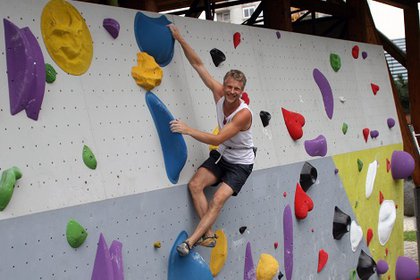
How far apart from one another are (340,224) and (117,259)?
3041 millimetres

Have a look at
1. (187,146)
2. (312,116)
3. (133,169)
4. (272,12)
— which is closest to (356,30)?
(272,12)

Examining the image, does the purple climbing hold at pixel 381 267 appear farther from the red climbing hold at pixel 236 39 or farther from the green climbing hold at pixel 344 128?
the red climbing hold at pixel 236 39

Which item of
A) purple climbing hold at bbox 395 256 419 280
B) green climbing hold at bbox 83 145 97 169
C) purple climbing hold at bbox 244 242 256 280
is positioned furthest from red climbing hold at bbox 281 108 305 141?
purple climbing hold at bbox 395 256 419 280

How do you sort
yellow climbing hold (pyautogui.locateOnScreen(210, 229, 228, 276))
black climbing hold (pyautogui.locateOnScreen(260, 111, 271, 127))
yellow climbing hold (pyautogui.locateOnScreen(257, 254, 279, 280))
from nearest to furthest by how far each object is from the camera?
yellow climbing hold (pyautogui.locateOnScreen(210, 229, 228, 276)) → yellow climbing hold (pyautogui.locateOnScreen(257, 254, 279, 280)) → black climbing hold (pyautogui.locateOnScreen(260, 111, 271, 127))

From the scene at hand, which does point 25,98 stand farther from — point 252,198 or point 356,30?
point 356,30

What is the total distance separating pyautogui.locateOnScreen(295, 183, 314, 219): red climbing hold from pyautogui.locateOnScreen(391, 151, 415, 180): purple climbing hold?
2321 mm

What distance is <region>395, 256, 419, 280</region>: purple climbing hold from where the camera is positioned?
7672mm

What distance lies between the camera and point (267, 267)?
195 inches

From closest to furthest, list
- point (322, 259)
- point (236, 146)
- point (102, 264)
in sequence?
point (102, 264)
point (236, 146)
point (322, 259)

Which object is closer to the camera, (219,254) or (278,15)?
(219,254)

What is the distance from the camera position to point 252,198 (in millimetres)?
4965

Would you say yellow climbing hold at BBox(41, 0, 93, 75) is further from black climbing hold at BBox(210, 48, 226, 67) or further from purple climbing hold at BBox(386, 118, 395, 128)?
purple climbing hold at BBox(386, 118, 395, 128)

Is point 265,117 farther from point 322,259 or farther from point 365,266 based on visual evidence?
point 365,266

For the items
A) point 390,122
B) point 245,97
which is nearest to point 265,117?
point 245,97
